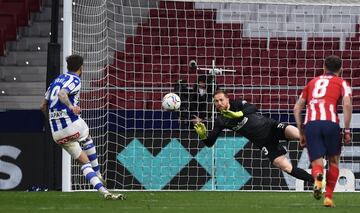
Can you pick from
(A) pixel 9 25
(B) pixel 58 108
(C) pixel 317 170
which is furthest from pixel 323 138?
(A) pixel 9 25

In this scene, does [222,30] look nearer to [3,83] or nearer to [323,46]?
[323,46]

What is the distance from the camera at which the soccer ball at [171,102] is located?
17.0m

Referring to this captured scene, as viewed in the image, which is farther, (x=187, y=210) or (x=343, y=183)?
(x=343, y=183)

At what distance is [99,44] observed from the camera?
18.9 metres

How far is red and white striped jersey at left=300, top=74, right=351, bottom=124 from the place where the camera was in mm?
11516

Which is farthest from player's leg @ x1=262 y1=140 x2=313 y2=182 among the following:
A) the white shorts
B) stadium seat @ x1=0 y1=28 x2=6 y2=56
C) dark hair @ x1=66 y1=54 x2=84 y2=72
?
stadium seat @ x1=0 y1=28 x2=6 y2=56

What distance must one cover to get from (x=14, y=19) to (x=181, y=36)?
4.60 meters

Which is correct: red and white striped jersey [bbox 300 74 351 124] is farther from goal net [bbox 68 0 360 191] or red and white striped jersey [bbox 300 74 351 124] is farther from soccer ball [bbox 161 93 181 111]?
goal net [bbox 68 0 360 191]

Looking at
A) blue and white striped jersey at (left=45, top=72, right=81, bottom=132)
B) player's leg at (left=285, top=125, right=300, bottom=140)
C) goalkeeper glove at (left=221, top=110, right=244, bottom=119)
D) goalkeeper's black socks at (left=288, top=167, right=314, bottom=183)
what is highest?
blue and white striped jersey at (left=45, top=72, right=81, bottom=132)

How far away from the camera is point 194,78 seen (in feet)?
66.6

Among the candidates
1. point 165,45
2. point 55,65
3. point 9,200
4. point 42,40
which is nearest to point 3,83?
point 42,40

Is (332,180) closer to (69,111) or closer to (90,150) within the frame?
(69,111)

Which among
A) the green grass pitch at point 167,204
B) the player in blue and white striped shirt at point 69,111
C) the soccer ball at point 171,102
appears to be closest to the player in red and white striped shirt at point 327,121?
the green grass pitch at point 167,204

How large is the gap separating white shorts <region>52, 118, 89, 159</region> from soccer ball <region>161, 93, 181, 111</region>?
3562 mm
